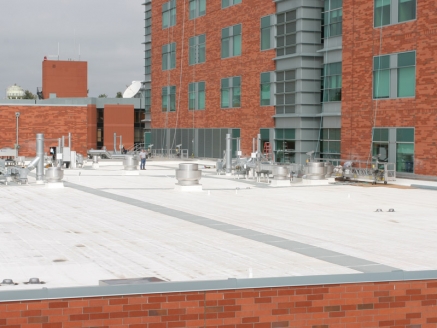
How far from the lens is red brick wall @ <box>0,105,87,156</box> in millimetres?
80000

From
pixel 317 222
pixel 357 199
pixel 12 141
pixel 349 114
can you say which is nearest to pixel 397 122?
pixel 349 114

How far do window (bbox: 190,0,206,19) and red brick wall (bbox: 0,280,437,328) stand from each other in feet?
194

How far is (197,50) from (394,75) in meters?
30.7

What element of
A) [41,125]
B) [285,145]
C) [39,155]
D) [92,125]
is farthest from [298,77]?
[92,125]

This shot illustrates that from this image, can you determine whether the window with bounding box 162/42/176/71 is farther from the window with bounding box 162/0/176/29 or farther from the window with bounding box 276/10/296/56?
the window with bounding box 276/10/296/56

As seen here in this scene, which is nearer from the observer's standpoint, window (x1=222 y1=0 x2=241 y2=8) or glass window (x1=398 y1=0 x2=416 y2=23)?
glass window (x1=398 y1=0 x2=416 y2=23)

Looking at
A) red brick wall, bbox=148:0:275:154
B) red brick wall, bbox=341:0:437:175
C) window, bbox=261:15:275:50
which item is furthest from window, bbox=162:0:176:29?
red brick wall, bbox=341:0:437:175

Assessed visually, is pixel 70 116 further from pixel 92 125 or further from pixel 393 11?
pixel 393 11

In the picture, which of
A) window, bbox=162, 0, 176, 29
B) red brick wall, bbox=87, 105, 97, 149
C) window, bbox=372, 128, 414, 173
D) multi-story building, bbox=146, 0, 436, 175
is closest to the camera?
→ multi-story building, bbox=146, 0, 436, 175

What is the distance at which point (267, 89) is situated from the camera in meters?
58.6

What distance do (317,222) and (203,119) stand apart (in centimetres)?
4950

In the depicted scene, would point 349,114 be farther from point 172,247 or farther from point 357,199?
point 172,247

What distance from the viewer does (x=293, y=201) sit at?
28.3 meters

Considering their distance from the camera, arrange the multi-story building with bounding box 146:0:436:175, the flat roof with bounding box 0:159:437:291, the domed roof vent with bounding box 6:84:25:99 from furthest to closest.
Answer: the domed roof vent with bounding box 6:84:25:99, the multi-story building with bounding box 146:0:436:175, the flat roof with bounding box 0:159:437:291
